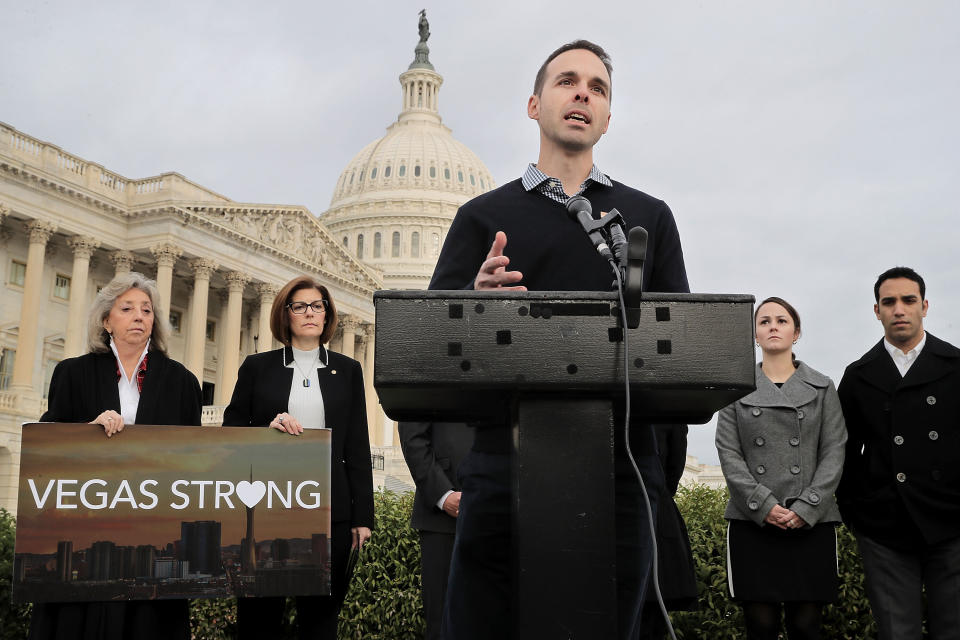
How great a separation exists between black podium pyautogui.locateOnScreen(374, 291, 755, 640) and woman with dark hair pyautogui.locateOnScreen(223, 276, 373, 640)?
265cm

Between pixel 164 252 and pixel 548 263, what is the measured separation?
41217mm

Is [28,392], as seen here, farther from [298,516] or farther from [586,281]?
[586,281]

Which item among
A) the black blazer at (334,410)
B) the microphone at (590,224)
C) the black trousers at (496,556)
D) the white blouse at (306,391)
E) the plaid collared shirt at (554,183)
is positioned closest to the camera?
the microphone at (590,224)

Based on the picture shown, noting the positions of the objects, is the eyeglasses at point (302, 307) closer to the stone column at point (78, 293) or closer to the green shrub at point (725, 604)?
the green shrub at point (725, 604)

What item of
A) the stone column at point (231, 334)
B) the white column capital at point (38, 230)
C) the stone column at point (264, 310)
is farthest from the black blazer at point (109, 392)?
the stone column at point (264, 310)

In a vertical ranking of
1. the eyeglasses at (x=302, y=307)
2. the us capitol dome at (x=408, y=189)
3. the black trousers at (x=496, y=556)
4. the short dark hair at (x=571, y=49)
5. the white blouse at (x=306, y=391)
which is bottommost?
the black trousers at (x=496, y=556)

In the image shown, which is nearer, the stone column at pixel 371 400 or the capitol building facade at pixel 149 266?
the capitol building facade at pixel 149 266

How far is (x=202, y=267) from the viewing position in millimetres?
43469

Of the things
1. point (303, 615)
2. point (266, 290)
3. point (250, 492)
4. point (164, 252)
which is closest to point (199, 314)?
point (164, 252)

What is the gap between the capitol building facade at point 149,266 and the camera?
3594 cm

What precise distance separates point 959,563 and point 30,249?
1504 inches

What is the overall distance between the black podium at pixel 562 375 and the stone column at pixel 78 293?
129ft

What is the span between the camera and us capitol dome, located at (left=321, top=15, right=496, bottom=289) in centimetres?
9344

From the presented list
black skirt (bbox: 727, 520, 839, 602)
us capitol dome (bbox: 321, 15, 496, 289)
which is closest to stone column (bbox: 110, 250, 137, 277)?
black skirt (bbox: 727, 520, 839, 602)
